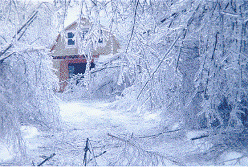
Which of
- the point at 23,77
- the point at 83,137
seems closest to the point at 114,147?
the point at 83,137

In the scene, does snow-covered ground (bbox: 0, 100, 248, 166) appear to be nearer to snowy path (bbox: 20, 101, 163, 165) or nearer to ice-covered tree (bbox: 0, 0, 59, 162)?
snowy path (bbox: 20, 101, 163, 165)

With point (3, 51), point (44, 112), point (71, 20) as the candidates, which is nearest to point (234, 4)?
point (3, 51)

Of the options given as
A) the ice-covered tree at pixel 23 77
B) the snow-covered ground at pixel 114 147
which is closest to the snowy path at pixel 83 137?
the snow-covered ground at pixel 114 147

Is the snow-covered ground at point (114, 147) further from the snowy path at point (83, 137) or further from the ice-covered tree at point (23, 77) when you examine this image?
the ice-covered tree at point (23, 77)

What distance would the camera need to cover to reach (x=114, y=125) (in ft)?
24.7

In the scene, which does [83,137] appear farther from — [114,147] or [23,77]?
[23,77]

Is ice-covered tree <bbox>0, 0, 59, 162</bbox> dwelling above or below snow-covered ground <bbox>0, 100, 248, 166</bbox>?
above

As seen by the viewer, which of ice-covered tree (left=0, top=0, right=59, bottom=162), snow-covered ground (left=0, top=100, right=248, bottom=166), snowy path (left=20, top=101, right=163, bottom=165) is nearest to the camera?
snow-covered ground (left=0, top=100, right=248, bottom=166)

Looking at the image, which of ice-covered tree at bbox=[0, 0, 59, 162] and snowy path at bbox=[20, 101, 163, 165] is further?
snowy path at bbox=[20, 101, 163, 165]

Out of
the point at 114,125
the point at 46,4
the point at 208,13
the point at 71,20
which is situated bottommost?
the point at 114,125

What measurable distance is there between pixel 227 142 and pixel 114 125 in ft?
12.1

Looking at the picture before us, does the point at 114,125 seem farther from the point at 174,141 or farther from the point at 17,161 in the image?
the point at 17,161

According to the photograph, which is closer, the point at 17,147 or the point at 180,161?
the point at 180,161

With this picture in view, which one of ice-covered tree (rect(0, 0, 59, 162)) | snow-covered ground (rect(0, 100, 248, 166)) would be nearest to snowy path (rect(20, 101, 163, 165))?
snow-covered ground (rect(0, 100, 248, 166))
